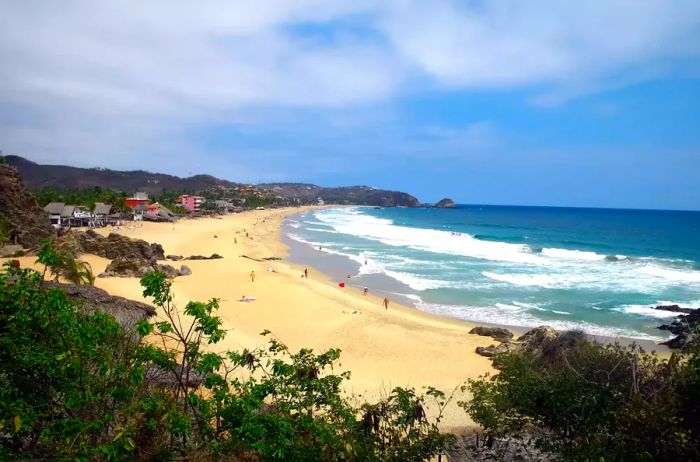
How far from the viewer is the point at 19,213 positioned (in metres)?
30.2

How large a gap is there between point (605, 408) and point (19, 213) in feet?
116

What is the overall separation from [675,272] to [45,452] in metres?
41.7

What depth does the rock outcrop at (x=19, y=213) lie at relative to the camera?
2902cm

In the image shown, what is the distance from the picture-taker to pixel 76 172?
557 ft

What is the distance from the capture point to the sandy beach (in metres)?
13.3

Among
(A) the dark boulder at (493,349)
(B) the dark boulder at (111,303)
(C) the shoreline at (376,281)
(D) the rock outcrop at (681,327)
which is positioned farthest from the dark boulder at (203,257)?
(D) the rock outcrop at (681,327)

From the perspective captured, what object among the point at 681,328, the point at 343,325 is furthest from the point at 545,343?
the point at 681,328

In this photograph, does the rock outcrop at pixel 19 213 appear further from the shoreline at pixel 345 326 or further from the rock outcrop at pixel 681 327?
the rock outcrop at pixel 681 327

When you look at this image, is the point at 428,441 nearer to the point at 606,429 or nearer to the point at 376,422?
the point at 376,422

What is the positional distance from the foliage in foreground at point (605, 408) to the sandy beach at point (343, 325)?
A: 2.13 meters

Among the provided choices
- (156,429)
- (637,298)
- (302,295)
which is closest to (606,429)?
(156,429)

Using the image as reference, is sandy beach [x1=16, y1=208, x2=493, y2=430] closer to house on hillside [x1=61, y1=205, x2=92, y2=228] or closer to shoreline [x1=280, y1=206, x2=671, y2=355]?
shoreline [x1=280, y1=206, x2=671, y2=355]

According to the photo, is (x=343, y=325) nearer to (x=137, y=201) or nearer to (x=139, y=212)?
(x=139, y=212)

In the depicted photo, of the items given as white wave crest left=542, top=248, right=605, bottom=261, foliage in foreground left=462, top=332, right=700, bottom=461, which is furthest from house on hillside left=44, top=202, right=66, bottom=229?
foliage in foreground left=462, top=332, right=700, bottom=461
